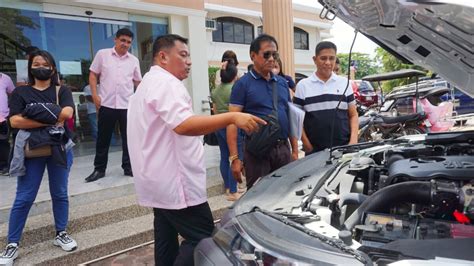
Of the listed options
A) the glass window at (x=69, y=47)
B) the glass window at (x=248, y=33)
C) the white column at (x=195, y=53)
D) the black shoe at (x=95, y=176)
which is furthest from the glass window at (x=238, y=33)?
the black shoe at (x=95, y=176)

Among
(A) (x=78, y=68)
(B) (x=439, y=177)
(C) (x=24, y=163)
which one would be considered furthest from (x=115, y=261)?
(A) (x=78, y=68)

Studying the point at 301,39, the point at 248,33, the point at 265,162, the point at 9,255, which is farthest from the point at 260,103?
the point at 301,39

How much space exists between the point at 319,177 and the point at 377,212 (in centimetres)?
48

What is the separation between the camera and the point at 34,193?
2.89 m

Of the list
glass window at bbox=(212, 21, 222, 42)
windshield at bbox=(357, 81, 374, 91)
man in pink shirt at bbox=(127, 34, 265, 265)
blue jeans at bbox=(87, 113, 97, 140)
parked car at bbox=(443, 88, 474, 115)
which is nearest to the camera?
man in pink shirt at bbox=(127, 34, 265, 265)

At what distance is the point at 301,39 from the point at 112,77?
17.2 meters

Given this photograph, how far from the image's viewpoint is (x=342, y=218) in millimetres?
1661

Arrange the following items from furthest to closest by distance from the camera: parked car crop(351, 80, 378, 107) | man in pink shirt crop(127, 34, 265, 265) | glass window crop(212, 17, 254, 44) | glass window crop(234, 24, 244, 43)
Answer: glass window crop(234, 24, 244, 43)
glass window crop(212, 17, 254, 44)
parked car crop(351, 80, 378, 107)
man in pink shirt crop(127, 34, 265, 265)

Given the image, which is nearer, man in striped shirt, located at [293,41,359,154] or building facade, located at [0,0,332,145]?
man in striped shirt, located at [293,41,359,154]

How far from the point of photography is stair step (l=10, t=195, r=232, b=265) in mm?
2959

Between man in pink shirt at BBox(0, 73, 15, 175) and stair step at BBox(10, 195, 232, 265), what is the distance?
69.8 inches

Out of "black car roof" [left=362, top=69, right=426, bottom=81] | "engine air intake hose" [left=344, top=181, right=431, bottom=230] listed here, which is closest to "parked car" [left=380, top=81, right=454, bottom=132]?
"black car roof" [left=362, top=69, right=426, bottom=81]

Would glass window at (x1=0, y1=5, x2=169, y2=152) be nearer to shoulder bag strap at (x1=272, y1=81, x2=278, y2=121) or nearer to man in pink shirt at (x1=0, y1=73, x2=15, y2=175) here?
man in pink shirt at (x1=0, y1=73, x2=15, y2=175)

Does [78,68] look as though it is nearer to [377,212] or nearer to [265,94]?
[265,94]
